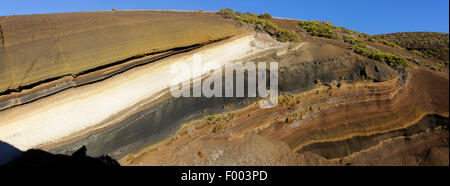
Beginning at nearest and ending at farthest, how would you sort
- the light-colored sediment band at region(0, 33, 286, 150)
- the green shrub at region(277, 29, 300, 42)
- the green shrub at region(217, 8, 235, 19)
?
the light-colored sediment band at region(0, 33, 286, 150) → the green shrub at region(277, 29, 300, 42) → the green shrub at region(217, 8, 235, 19)

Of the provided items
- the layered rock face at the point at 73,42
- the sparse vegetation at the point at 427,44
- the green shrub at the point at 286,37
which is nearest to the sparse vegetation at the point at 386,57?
the green shrub at the point at 286,37

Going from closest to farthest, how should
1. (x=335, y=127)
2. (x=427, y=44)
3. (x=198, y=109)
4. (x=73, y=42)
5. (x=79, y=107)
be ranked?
(x=79, y=107) → (x=335, y=127) → (x=198, y=109) → (x=73, y=42) → (x=427, y=44)

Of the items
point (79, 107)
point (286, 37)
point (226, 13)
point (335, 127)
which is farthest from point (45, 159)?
point (226, 13)

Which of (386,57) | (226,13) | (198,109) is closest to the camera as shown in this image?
(198,109)

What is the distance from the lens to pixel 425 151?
20.0ft

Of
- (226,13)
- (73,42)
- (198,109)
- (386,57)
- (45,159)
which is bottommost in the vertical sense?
(45,159)

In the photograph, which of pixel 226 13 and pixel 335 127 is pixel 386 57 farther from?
pixel 226 13

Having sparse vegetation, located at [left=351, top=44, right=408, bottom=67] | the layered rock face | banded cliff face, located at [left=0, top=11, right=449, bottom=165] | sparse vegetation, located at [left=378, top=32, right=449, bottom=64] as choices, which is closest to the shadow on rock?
banded cliff face, located at [left=0, top=11, right=449, bottom=165]

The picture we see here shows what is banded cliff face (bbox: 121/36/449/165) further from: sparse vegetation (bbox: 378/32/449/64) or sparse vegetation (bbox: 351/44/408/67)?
sparse vegetation (bbox: 378/32/449/64)

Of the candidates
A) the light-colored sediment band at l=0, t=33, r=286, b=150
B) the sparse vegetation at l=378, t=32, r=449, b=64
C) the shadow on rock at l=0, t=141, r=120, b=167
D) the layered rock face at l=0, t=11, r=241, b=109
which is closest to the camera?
the shadow on rock at l=0, t=141, r=120, b=167

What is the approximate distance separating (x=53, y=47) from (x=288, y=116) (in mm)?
9003

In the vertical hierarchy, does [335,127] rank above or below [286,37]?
below

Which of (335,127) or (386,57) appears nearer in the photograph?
(335,127)
